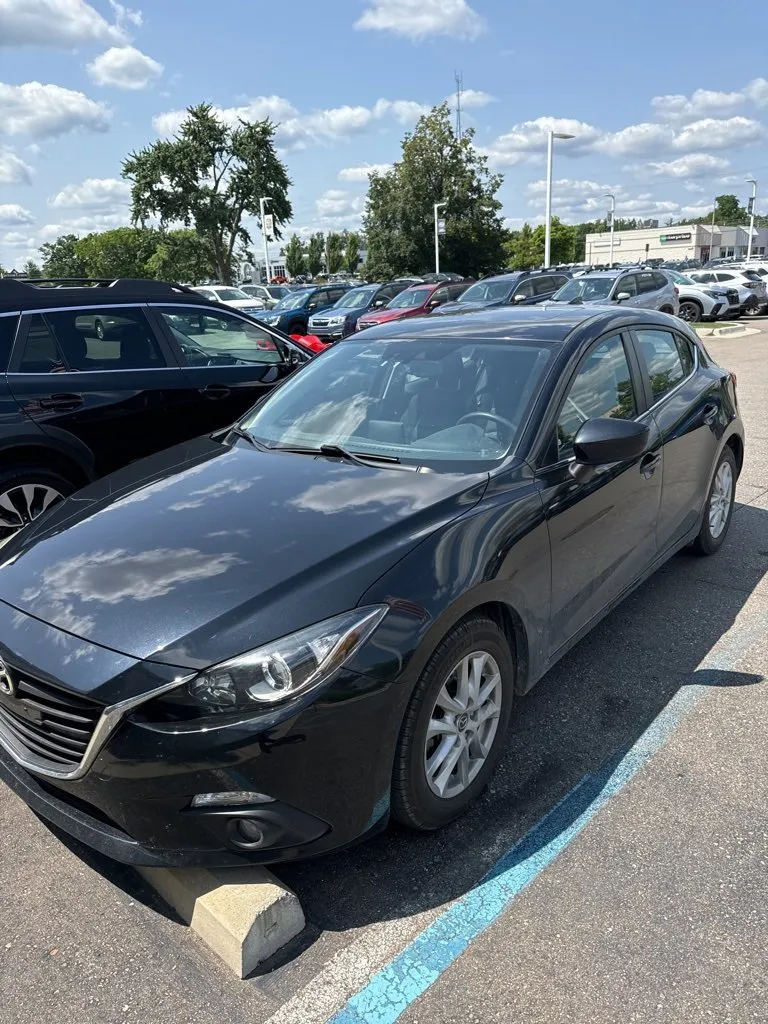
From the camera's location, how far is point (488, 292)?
18109 millimetres

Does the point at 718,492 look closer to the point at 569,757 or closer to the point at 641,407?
the point at 641,407

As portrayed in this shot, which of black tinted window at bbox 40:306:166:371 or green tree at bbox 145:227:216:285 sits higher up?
green tree at bbox 145:227:216:285

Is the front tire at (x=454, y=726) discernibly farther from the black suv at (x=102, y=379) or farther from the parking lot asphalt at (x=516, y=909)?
the black suv at (x=102, y=379)

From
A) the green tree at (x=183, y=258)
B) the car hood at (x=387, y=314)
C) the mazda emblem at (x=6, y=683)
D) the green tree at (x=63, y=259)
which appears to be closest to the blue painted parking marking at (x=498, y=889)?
the mazda emblem at (x=6, y=683)

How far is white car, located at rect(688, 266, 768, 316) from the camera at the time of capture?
25562 mm

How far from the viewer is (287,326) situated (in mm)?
22797

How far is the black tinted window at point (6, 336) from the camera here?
4.95 meters

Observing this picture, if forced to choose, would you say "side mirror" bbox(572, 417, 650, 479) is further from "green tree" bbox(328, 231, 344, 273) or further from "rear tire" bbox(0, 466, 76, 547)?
"green tree" bbox(328, 231, 344, 273)

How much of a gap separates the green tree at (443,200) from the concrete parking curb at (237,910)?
54396 millimetres

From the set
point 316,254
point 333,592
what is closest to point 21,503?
point 333,592

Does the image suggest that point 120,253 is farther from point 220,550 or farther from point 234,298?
point 220,550

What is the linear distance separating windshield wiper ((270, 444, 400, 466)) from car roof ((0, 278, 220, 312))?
2.72 m

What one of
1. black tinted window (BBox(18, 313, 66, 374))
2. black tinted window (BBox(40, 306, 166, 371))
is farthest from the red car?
black tinted window (BBox(18, 313, 66, 374))

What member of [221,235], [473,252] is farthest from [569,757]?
[221,235]
